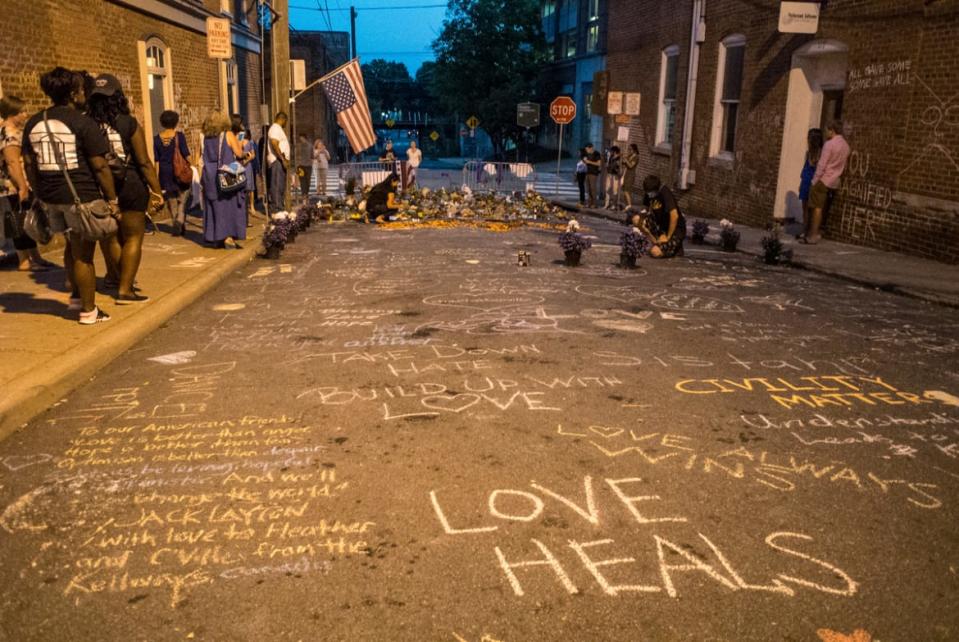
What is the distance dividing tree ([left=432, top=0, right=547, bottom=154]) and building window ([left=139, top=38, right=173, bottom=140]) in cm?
3484

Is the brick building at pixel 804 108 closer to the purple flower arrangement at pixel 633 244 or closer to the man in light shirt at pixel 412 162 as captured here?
the purple flower arrangement at pixel 633 244

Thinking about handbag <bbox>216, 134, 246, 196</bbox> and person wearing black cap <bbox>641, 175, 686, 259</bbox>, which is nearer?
handbag <bbox>216, 134, 246, 196</bbox>

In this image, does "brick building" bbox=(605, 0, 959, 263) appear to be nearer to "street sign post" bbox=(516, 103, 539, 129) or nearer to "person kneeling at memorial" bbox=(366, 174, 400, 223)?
"person kneeling at memorial" bbox=(366, 174, 400, 223)

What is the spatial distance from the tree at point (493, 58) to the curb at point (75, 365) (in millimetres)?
43771

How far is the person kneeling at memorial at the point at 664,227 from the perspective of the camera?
37.9 feet

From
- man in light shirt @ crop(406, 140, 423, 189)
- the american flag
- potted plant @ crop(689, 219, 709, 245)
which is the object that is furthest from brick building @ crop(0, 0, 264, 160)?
potted plant @ crop(689, 219, 709, 245)

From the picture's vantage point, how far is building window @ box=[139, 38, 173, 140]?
14461 mm

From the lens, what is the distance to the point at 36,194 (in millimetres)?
6160

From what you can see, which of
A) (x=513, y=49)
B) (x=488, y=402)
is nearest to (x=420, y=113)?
(x=513, y=49)

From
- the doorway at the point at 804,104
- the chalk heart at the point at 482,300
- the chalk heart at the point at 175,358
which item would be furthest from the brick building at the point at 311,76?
the chalk heart at the point at 175,358

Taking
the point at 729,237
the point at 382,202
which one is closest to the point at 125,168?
the point at 729,237

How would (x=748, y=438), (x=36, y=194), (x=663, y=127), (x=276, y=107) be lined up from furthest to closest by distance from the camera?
1. (x=663, y=127)
2. (x=276, y=107)
3. (x=36, y=194)
4. (x=748, y=438)

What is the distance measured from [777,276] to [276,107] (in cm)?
1117

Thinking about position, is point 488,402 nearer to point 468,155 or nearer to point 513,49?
point 513,49
